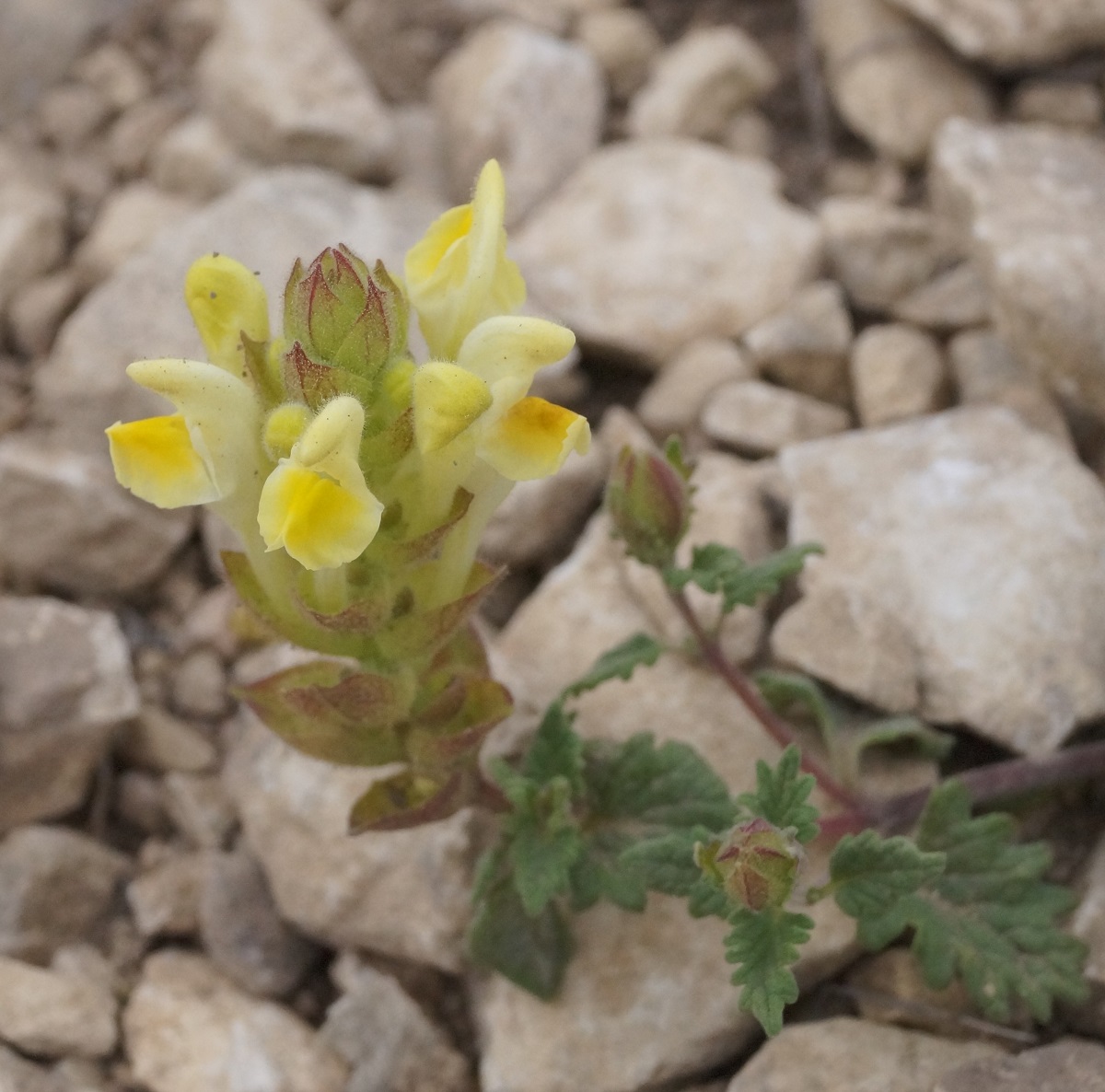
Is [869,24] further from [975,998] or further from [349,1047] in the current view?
[349,1047]

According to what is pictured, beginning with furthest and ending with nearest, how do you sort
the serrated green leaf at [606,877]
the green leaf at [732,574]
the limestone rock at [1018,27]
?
the limestone rock at [1018,27] < the green leaf at [732,574] < the serrated green leaf at [606,877]

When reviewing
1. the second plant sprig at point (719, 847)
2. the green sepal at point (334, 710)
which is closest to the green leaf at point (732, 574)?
the second plant sprig at point (719, 847)

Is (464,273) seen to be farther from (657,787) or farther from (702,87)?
(702,87)

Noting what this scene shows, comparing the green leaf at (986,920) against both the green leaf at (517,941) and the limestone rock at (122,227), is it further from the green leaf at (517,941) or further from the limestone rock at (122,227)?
the limestone rock at (122,227)

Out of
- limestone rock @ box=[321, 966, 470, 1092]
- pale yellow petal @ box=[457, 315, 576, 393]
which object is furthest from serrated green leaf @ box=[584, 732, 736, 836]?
pale yellow petal @ box=[457, 315, 576, 393]

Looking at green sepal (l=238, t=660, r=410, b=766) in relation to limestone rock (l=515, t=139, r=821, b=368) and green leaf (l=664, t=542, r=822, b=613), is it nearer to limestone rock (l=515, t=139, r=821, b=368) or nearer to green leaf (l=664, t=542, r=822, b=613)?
green leaf (l=664, t=542, r=822, b=613)

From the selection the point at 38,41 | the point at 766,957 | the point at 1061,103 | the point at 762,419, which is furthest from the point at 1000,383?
the point at 38,41
